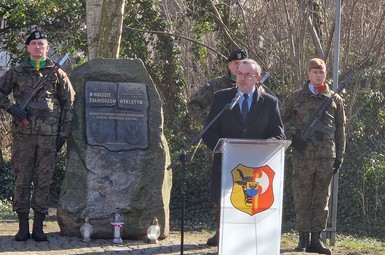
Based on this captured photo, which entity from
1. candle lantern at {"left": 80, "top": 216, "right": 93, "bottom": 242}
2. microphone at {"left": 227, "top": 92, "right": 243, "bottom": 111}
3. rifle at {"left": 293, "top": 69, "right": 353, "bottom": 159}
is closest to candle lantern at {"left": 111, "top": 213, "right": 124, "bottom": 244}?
candle lantern at {"left": 80, "top": 216, "right": 93, "bottom": 242}

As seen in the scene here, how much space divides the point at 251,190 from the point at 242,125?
88 cm

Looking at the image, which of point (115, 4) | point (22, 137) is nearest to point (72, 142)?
point (22, 137)

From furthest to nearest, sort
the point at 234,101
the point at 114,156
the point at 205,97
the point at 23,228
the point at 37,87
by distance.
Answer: the point at 205,97 → the point at 114,156 → the point at 23,228 → the point at 37,87 → the point at 234,101

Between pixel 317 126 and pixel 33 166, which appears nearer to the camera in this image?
pixel 317 126

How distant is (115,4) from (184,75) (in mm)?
4337

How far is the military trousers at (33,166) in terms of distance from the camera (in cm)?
930

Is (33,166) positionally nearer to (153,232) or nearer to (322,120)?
(153,232)

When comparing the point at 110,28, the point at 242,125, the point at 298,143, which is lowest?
the point at 298,143

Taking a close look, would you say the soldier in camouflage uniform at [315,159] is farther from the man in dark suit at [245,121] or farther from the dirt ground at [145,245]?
the man in dark suit at [245,121]

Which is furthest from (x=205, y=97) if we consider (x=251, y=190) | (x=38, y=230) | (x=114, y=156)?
(x=251, y=190)

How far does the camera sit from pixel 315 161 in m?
9.38

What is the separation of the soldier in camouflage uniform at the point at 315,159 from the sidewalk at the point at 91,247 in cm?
106

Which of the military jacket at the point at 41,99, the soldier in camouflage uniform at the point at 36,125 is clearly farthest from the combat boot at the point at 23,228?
the military jacket at the point at 41,99

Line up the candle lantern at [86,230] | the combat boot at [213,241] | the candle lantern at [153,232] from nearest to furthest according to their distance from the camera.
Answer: the candle lantern at [86,230] < the candle lantern at [153,232] < the combat boot at [213,241]
